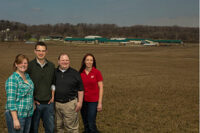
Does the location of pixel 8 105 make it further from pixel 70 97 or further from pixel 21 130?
pixel 70 97

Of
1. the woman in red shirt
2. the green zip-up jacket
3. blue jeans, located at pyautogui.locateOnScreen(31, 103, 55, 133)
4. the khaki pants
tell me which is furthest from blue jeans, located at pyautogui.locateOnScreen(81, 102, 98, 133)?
the green zip-up jacket

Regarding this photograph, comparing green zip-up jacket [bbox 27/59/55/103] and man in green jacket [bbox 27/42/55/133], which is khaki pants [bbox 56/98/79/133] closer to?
man in green jacket [bbox 27/42/55/133]

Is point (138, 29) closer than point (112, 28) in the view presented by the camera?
Yes

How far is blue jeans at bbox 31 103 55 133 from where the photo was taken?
358 cm

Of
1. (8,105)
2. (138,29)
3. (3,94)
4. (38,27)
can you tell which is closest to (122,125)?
(8,105)

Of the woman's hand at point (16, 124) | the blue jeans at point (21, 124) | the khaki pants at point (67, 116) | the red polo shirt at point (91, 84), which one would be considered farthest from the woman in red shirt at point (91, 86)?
the woman's hand at point (16, 124)

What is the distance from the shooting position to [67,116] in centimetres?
387

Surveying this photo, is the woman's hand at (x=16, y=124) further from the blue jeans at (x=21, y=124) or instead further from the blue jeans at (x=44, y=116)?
the blue jeans at (x=44, y=116)

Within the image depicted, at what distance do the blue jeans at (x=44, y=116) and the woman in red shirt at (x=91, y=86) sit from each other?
808 millimetres

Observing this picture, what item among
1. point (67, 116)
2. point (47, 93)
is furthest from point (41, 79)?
point (67, 116)

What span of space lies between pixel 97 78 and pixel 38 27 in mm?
205034

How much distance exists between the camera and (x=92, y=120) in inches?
171

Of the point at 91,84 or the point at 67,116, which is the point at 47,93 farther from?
the point at 91,84

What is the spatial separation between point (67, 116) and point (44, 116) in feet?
1.36
